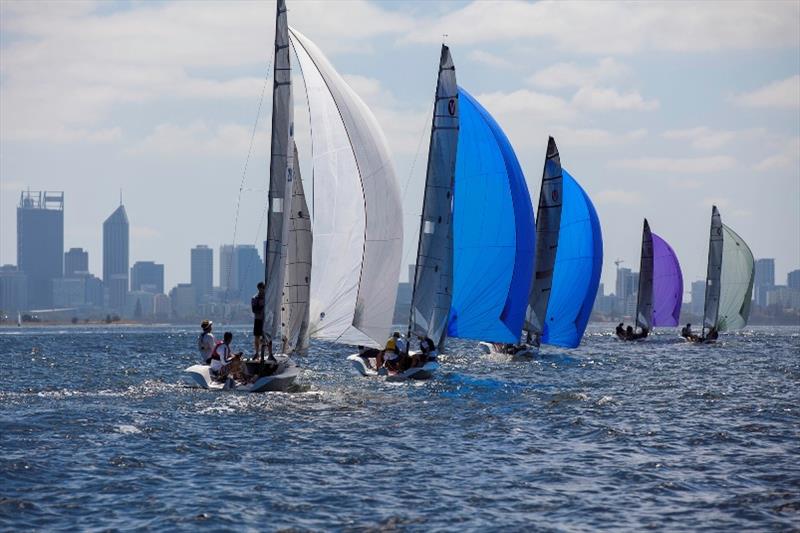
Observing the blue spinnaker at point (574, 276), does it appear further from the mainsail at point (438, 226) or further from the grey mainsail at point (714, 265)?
the grey mainsail at point (714, 265)

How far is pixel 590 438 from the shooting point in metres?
24.8

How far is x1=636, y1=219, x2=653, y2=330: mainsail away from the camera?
7994 centimetres

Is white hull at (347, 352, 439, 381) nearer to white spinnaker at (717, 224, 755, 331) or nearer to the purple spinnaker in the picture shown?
the purple spinnaker

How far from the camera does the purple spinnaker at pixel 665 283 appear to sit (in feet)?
281

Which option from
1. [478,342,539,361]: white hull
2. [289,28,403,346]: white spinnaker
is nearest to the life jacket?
[289,28,403,346]: white spinnaker

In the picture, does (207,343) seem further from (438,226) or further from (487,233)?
(487,233)

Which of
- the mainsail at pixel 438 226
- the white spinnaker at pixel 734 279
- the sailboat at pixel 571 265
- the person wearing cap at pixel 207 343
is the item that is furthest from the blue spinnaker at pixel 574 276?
the white spinnaker at pixel 734 279

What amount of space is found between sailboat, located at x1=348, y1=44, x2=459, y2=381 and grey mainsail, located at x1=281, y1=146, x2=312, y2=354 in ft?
21.3

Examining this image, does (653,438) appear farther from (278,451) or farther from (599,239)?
(599,239)

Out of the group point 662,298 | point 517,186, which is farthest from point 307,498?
point 662,298

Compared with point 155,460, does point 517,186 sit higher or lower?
higher

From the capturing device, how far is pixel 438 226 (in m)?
38.5

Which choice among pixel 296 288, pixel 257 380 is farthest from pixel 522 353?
pixel 257 380

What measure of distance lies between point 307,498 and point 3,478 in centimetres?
498
